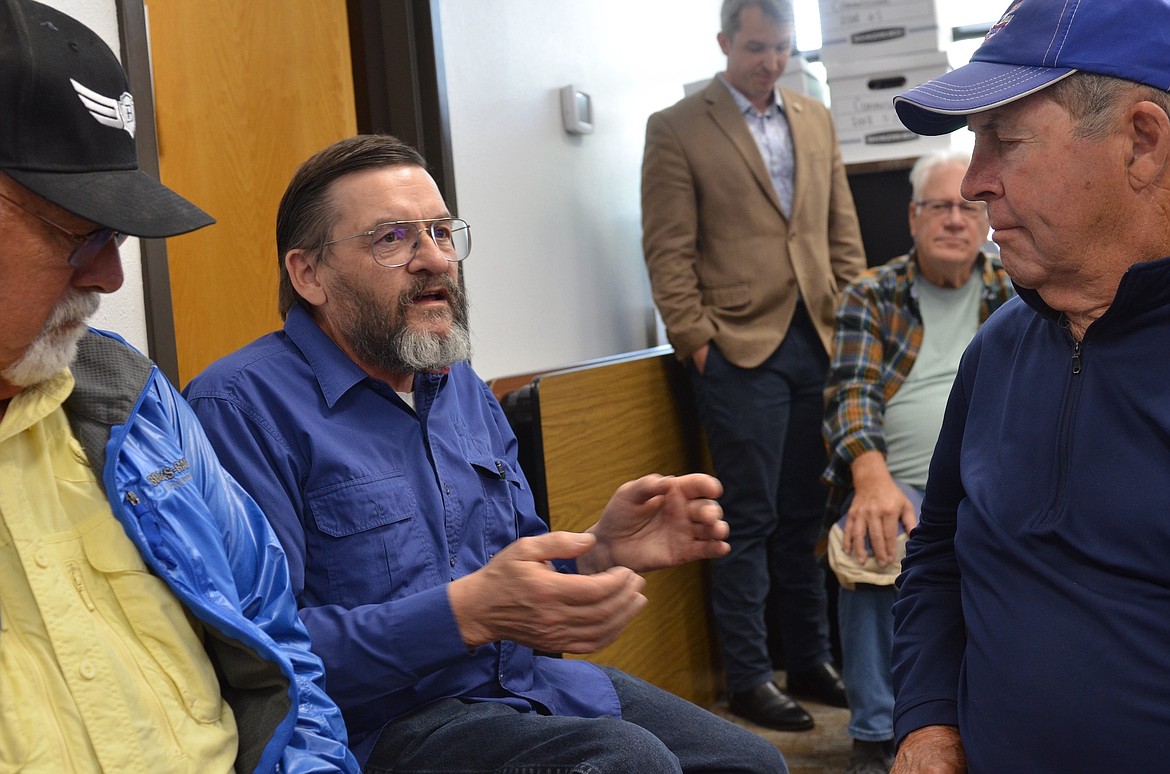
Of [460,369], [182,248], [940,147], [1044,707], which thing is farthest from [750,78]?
[1044,707]

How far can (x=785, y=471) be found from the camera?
3.23 metres

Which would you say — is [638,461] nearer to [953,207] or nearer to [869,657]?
[869,657]

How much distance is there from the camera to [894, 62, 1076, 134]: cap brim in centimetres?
118

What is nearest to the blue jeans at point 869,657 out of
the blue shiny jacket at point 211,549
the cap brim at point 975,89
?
the cap brim at point 975,89

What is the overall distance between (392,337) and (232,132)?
134 cm

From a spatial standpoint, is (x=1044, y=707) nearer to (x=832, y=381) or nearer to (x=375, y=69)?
(x=832, y=381)

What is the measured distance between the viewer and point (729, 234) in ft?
10.7

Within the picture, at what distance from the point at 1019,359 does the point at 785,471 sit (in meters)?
1.92

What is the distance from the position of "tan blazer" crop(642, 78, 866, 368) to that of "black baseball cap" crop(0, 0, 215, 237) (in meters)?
2.25

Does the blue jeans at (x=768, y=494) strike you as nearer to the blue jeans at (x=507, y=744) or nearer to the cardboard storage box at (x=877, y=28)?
the cardboard storage box at (x=877, y=28)

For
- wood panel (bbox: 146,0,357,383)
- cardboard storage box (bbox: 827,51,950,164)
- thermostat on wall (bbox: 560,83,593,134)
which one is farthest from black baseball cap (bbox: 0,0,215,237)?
cardboard storage box (bbox: 827,51,950,164)

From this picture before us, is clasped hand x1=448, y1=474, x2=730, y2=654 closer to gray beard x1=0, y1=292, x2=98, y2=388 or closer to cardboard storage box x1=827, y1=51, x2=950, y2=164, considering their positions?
gray beard x1=0, y1=292, x2=98, y2=388

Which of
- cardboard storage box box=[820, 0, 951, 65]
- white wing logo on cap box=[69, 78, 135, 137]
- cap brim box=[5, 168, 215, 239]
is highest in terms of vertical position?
cardboard storage box box=[820, 0, 951, 65]

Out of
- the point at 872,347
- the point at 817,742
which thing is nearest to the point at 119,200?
the point at 872,347
